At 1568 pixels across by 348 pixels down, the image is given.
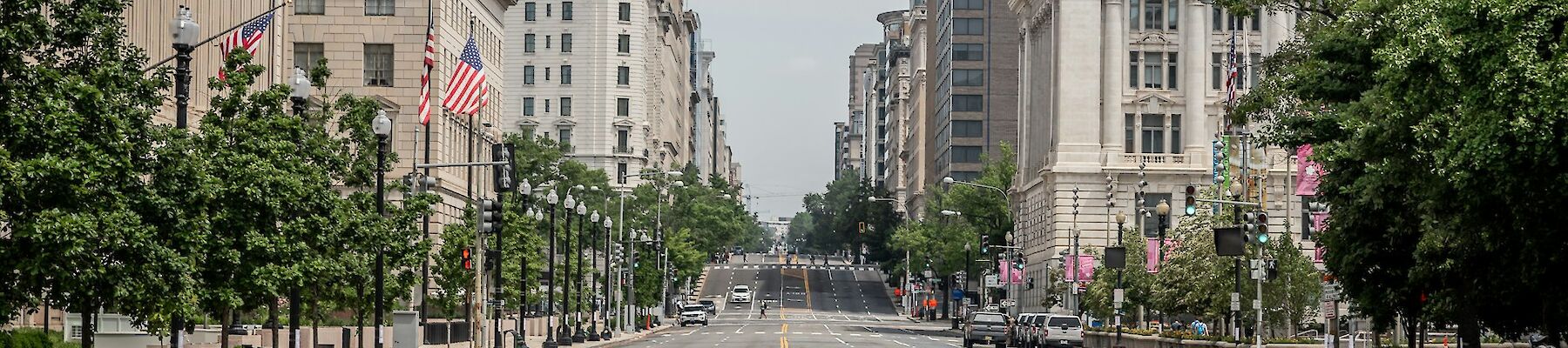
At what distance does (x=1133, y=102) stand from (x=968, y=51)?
6830 centimetres

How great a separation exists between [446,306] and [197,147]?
123 ft

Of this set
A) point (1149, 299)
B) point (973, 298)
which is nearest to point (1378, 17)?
point (1149, 299)

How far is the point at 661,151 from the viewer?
19388cm

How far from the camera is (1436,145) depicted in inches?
1125

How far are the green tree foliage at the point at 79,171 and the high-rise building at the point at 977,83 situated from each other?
15025 cm

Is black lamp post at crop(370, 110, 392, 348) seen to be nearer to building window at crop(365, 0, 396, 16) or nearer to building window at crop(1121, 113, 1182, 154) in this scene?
building window at crop(365, 0, 396, 16)

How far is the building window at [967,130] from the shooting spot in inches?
7077

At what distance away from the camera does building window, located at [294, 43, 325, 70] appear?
8631 cm

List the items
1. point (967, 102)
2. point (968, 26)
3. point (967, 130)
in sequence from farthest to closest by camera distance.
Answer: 1. point (967, 130)
2. point (967, 102)
3. point (968, 26)

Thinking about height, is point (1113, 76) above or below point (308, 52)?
above

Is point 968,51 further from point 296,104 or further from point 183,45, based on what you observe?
point 183,45

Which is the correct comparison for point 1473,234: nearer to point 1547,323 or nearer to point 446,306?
point 1547,323

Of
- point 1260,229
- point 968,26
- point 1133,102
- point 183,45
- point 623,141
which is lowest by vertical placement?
point 1260,229

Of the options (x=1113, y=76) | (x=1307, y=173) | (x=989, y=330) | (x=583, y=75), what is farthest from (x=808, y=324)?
(x=1307, y=173)
